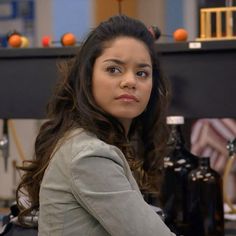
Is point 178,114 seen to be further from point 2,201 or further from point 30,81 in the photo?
point 2,201

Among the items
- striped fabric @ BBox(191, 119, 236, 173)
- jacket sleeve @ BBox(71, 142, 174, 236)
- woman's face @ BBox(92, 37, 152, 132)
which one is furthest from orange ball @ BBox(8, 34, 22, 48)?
striped fabric @ BBox(191, 119, 236, 173)

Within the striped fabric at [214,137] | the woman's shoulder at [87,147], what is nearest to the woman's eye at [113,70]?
the woman's shoulder at [87,147]

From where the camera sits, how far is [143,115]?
3.20 ft

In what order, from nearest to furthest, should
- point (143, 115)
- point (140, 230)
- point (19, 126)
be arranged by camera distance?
point (140, 230)
point (143, 115)
point (19, 126)

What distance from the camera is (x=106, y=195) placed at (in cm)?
72

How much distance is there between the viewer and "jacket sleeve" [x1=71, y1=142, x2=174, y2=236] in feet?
2.35

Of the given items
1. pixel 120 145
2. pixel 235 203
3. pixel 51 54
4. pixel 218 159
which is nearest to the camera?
pixel 120 145

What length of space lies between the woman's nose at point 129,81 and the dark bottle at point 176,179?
49 centimetres

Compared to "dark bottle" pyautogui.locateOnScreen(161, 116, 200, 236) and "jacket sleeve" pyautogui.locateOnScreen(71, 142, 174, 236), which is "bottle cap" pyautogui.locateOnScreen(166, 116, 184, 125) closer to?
"dark bottle" pyautogui.locateOnScreen(161, 116, 200, 236)

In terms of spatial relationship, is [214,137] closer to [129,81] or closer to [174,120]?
[174,120]

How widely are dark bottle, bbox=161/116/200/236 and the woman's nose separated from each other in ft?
1.62

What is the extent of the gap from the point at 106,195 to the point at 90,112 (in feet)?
0.48

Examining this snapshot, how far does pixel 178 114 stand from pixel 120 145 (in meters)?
0.37

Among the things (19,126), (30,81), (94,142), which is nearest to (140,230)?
(94,142)
